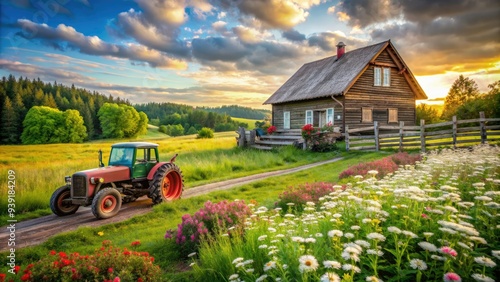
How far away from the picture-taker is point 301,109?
28.0 m

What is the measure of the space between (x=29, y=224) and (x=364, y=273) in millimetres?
8848

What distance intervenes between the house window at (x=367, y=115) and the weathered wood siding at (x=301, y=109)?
2.42m

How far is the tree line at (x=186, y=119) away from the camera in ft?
267

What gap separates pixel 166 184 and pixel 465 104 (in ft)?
121

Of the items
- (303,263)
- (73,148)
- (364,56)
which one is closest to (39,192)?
(303,263)

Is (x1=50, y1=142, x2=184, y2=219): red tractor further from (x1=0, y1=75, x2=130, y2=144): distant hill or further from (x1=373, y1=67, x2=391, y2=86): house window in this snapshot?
(x1=373, y1=67, x2=391, y2=86): house window

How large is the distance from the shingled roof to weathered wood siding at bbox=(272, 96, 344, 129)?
1.06 metres

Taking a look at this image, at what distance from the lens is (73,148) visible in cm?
2520

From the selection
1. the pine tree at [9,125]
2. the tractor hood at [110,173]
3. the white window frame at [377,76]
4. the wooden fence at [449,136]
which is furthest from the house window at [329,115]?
the pine tree at [9,125]

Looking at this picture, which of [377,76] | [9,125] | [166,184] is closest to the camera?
[166,184]

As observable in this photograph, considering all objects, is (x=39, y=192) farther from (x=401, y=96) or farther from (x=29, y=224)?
(x=401, y=96)

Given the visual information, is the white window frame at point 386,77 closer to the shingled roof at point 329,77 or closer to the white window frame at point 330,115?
the shingled roof at point 329,77

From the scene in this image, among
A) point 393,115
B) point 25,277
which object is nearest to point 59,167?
point 25,277

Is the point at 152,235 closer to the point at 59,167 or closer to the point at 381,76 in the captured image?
the point at 59,167
